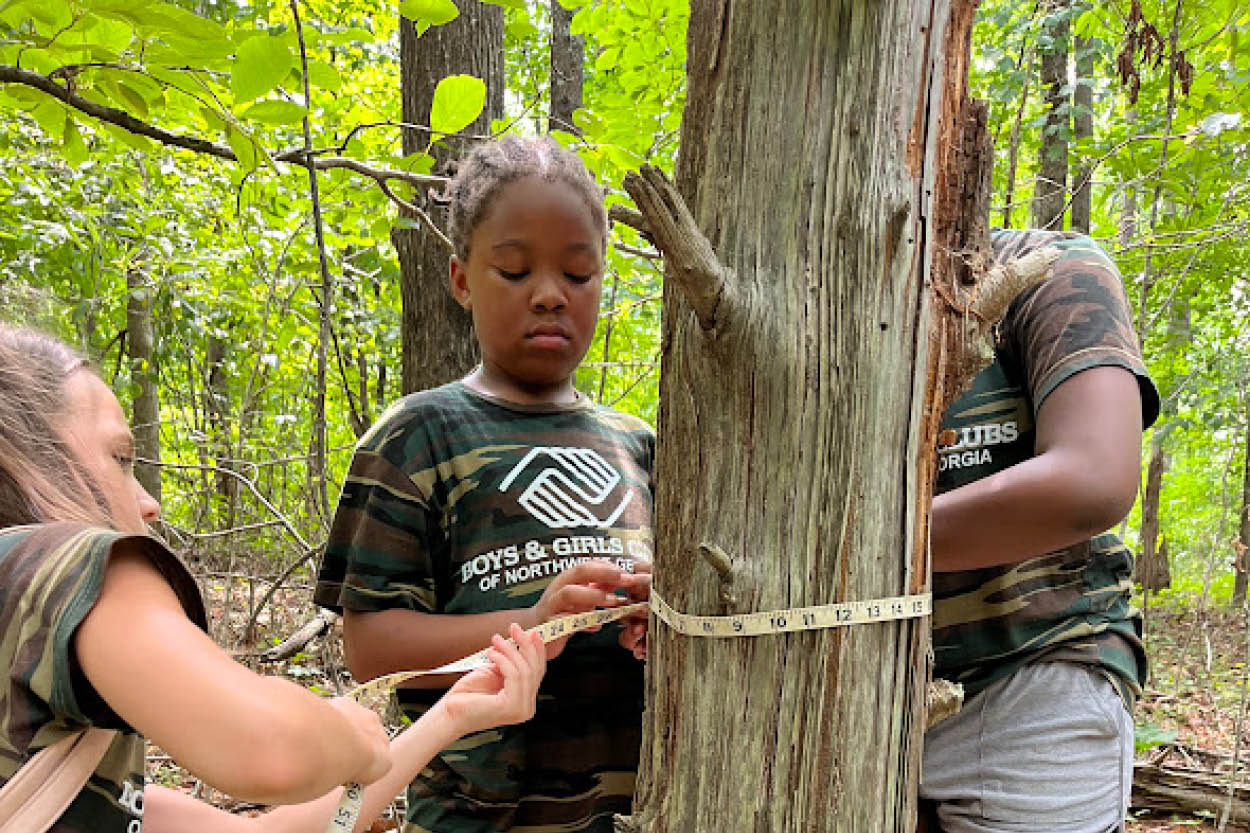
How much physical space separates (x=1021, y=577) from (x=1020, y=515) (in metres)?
0.27

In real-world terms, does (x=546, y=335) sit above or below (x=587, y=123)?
below

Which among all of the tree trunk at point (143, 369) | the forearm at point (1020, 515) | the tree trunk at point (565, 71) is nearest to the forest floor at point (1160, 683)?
the tree trunk at point (143, 369)

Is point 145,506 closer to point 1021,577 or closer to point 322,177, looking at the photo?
point 1021,577

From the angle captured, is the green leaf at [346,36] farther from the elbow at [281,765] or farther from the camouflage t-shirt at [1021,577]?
the elbow at [281,765]

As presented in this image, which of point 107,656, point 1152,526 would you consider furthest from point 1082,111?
point 107,656

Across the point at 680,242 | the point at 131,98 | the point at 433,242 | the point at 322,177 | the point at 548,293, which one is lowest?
the point at 680,242

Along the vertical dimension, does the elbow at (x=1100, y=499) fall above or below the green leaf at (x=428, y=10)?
below

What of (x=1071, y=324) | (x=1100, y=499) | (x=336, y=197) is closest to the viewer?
(x=1100, y=499)

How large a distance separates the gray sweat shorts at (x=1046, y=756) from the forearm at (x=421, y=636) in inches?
32.1

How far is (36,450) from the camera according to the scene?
3.89 ft

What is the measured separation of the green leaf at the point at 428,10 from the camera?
6.39ft

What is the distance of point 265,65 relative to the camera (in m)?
1.83

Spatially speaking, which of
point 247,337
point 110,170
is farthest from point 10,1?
point 247,337

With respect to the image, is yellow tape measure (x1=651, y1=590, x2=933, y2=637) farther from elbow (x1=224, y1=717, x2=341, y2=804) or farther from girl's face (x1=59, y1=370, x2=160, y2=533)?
girl's face (x1=59, y1=370, x2=160, y2=533)
